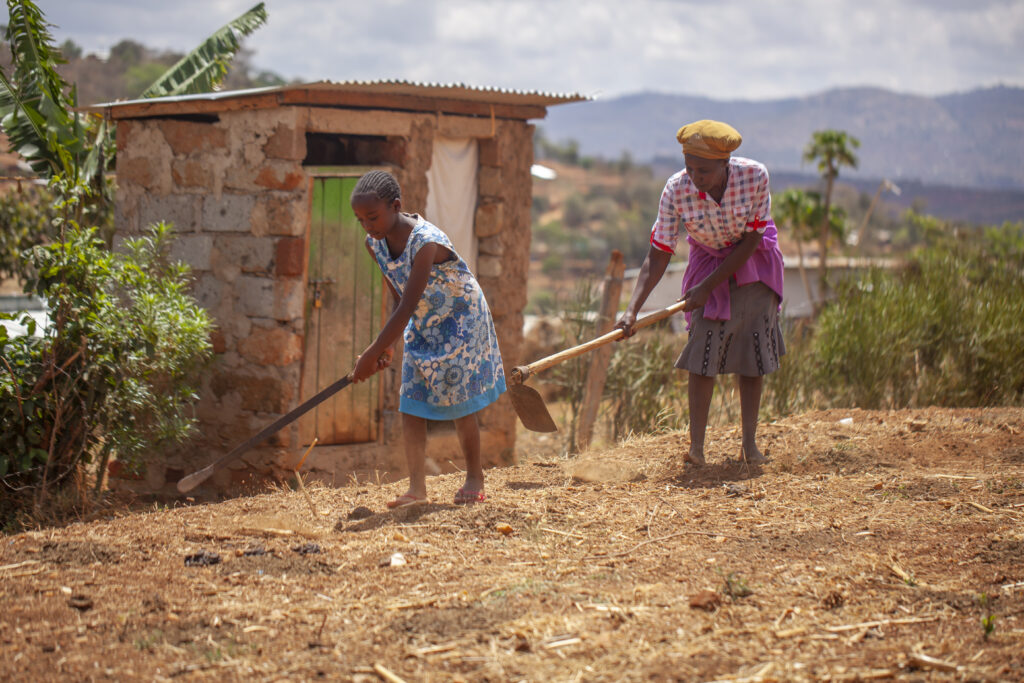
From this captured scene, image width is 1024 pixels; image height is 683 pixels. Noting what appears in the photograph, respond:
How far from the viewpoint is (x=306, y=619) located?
2.97m

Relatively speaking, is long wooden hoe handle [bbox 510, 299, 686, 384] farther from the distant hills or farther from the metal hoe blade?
the distant hills

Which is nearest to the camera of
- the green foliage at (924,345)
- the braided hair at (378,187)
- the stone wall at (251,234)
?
the braided hair at (378,187)

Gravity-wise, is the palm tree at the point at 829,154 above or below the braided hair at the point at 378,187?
above

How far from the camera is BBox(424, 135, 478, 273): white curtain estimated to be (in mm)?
7113

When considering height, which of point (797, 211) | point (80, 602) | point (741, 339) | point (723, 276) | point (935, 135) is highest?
point (935, 135)

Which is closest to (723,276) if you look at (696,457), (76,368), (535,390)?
(696,457)

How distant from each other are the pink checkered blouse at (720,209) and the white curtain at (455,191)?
271cm

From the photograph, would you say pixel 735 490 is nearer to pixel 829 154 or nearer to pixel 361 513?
pixel 361 513

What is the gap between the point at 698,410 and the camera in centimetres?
481

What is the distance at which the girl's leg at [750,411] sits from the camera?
4.83 m

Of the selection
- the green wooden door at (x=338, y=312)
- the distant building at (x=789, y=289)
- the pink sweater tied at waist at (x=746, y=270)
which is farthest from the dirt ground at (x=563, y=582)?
the distant building at (x=789, y=289)

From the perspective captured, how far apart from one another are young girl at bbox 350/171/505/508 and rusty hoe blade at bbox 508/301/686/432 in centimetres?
33

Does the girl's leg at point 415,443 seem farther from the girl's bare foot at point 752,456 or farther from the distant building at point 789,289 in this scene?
the distant building at point 789,289

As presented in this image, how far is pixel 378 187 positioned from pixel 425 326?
0.64m
